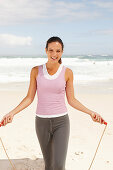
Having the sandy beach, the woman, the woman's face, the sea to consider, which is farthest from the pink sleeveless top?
the sea

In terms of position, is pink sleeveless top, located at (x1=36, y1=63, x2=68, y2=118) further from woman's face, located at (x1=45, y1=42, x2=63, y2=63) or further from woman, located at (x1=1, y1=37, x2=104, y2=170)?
woman's face, located at (x1=45, y1=42, x2=63, y2=63)

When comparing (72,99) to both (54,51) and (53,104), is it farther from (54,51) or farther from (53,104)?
(54,51)

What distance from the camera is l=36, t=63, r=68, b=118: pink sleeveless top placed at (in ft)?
8.30

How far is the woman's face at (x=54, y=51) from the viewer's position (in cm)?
259

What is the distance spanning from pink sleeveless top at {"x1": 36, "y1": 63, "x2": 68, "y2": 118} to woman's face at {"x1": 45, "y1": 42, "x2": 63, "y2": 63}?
0.14 m

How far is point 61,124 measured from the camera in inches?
102

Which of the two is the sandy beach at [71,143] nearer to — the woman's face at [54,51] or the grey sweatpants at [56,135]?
the grey sweatpants at [56,135]

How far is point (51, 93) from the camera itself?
8.34 ft

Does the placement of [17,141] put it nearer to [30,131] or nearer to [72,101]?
[30,131]

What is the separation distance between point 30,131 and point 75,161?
1634 mm

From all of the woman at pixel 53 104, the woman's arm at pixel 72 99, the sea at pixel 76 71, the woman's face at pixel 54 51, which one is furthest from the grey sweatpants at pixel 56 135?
the sea at pixel 76 71

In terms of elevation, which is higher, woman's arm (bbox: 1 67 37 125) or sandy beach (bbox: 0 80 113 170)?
woman's arm (bbox: 1 67 37 125)

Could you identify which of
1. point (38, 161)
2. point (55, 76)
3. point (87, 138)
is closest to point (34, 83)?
point (55, 76)

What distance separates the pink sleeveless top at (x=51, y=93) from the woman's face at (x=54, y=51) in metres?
0.14
